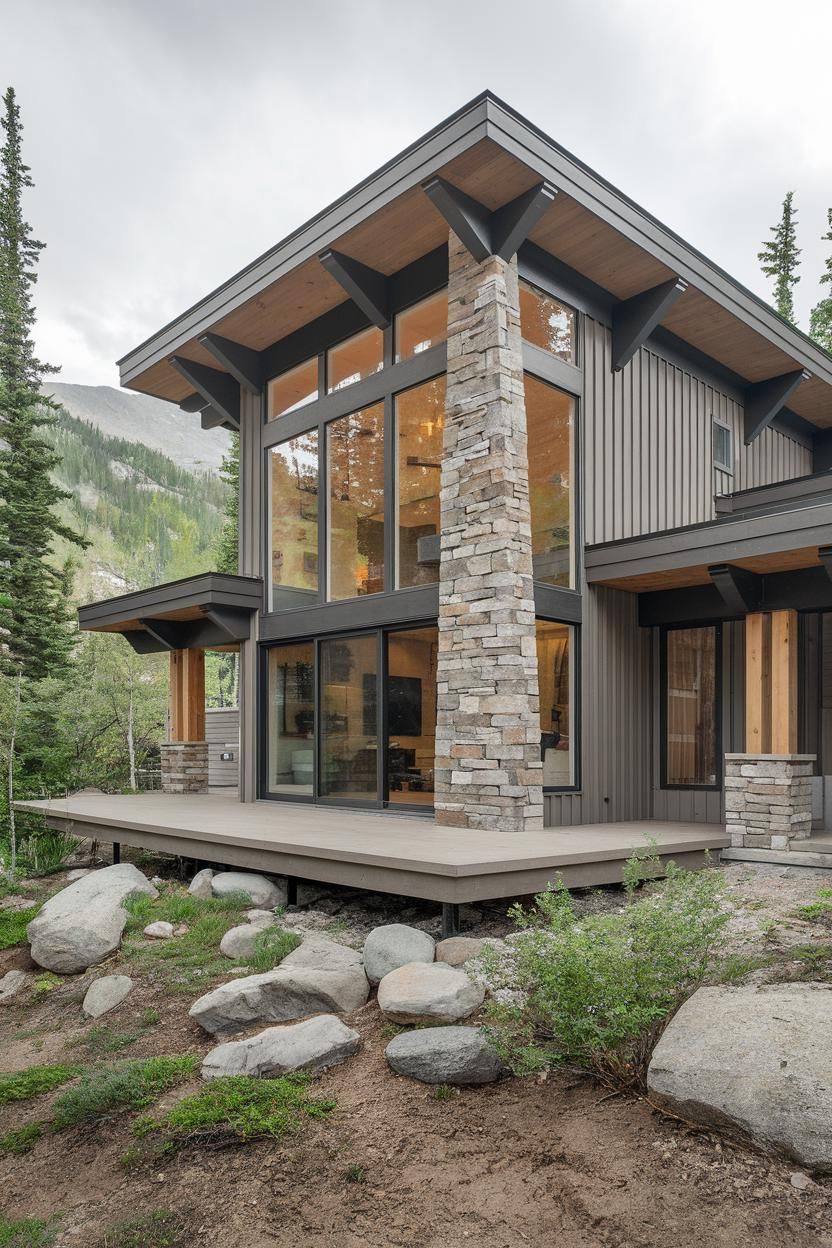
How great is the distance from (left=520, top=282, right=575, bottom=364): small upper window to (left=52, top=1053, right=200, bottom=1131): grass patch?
646cm

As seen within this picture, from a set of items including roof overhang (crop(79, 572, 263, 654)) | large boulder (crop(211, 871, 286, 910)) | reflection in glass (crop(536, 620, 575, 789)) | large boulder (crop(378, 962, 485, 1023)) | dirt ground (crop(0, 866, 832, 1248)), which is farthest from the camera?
roof overhang (crop(79, 572, 263, 654))

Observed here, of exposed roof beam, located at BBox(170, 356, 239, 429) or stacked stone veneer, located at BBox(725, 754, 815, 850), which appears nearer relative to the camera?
stacked stone veneer, located at BBox(725, 754, 815, 850)

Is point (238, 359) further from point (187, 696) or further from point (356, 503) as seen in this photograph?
point (187, 696)

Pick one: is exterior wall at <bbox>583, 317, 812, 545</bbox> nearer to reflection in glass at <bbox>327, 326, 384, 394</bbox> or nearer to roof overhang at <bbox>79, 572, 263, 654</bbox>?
reflection in glass at <bbox>327, 326, 384, 394</bbox>

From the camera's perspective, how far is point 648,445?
944cm

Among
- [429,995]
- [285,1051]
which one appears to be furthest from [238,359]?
[285,1051]

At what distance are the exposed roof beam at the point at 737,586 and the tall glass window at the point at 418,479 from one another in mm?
2428

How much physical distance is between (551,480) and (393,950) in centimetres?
479

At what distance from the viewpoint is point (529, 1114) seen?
3.21 metres

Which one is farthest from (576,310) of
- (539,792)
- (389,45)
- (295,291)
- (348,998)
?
(389,45)

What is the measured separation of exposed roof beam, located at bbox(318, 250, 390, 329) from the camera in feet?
27.3

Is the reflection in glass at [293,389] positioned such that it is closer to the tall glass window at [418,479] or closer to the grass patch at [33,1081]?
the tall glass window at [418,479]

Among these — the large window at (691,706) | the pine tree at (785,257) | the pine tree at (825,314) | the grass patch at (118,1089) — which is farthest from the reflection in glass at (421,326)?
the pine tree at (785,257)

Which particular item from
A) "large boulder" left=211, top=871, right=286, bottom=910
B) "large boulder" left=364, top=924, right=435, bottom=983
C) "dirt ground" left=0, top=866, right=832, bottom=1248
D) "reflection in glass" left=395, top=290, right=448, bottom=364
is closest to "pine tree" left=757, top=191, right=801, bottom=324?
"reflection in glass" left=395, top=290, right=448, bottom=364
